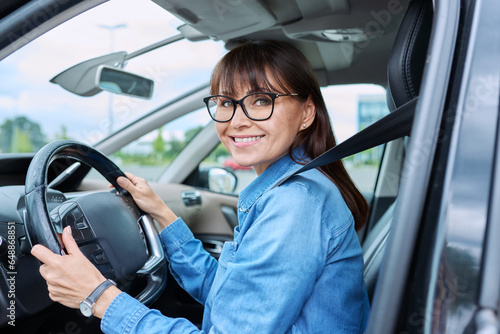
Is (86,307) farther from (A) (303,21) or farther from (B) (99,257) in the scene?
(A) (303,21)

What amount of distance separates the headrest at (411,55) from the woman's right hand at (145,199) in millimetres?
847

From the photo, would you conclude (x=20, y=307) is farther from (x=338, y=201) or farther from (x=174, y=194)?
(x=174, y=194)

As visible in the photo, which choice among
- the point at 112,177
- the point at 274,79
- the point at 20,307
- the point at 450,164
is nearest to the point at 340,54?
the point at 274,79

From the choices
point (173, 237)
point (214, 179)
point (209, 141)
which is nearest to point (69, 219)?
point (173, 237)

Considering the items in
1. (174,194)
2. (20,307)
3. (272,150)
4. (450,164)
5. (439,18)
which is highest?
(439,18)

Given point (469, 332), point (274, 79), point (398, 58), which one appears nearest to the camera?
point (469, 332)

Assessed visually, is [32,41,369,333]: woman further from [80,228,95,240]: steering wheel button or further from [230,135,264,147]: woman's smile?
[80,228,95,240]: steering wheel button

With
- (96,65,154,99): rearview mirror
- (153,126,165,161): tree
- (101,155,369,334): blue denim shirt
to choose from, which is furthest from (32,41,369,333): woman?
(153,126,165,161): tree

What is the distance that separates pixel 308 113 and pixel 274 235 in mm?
502

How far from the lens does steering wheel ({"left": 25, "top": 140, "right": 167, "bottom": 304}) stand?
109 cm

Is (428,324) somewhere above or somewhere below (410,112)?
below

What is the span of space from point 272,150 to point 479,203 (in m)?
0.62

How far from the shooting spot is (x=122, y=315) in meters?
1.00

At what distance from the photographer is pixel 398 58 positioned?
1.06 metres
